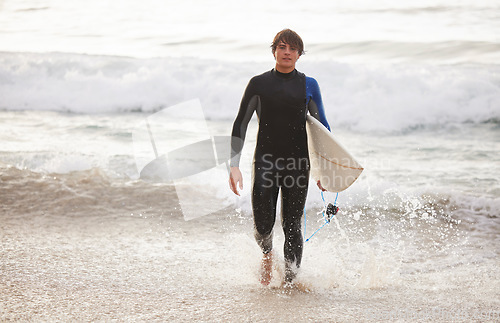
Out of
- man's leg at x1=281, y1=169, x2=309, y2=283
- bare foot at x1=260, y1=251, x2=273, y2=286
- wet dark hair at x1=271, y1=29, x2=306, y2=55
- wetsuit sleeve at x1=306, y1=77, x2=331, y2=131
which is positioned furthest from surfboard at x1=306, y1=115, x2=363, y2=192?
bare foot at x1=260, y1=251, x2=273, y2=286

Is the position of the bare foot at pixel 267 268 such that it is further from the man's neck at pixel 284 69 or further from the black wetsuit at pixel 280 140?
the man's neck at pixel 284 69

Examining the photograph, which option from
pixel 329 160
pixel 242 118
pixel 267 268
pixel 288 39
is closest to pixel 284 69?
pixel 288 39

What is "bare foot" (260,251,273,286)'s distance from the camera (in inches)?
155

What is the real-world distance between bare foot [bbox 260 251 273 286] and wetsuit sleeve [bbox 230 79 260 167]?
760 millimetres

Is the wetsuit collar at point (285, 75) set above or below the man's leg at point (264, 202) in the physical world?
above

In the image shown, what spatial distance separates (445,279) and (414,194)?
247 cm

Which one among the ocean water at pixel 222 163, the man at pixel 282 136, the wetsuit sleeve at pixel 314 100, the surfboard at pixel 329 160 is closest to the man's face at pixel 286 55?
the man at pixel 282 136

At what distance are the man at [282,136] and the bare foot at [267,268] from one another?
0.16 meters

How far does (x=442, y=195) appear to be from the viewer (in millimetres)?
6484

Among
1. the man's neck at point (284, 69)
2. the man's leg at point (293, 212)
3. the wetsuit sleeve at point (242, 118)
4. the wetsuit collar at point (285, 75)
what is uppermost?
the man's neck at point (284, 69)

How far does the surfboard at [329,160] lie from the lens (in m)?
3.78

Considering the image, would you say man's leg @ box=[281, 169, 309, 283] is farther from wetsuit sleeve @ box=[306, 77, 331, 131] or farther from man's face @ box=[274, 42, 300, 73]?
man's face @ box=[274, 42, 300, 73]

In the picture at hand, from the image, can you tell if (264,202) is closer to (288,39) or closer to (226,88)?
(288,39)

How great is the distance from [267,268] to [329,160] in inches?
36.2
